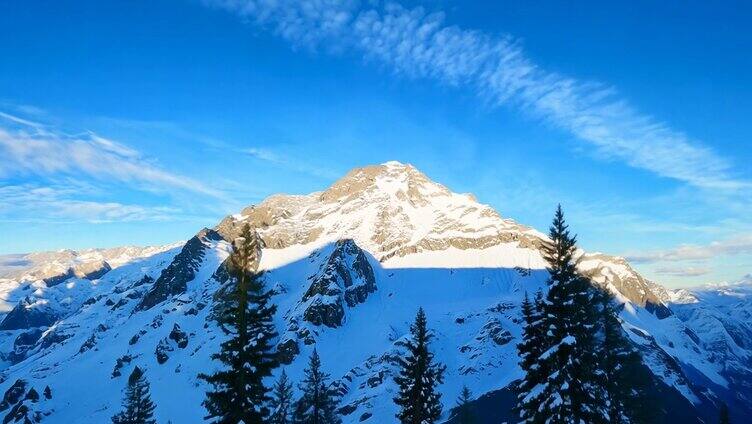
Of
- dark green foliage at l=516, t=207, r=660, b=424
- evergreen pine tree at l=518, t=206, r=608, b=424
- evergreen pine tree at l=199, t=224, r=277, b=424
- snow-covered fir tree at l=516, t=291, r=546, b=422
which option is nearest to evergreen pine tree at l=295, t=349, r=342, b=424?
evergreen pine tree at l=199, t=224, r=277, b=424

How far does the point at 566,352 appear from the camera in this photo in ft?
82.4

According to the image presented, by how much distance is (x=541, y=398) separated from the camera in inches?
1032

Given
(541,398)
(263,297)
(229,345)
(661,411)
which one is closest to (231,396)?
(229,345)

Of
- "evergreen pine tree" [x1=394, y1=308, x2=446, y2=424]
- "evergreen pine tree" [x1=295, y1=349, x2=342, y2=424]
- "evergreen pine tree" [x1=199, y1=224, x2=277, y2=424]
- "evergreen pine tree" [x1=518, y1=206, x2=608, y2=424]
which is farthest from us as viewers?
"evergreen pine tree" [x1=295, y1=349, x2=342, y2=424]

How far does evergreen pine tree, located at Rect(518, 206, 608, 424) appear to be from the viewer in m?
25.1

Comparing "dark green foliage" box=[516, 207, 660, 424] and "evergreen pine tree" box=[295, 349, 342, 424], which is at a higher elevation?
"dark green foliage" box=[516, 207, 660, 424]

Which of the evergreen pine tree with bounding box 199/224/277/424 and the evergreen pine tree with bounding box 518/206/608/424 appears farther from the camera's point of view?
the evergreen pine tree with bounding box 199/224/277/424

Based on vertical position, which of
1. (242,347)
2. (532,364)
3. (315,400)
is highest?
(242,347)

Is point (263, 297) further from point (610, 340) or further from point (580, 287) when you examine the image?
point (610, 340)

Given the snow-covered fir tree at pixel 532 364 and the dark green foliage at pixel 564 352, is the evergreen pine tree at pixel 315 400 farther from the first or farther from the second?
the dark green foliage at pixel 564 352

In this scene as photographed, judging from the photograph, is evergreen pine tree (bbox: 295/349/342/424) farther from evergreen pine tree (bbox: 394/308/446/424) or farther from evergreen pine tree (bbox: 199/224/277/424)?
evergreen pine tree (bbox: 199/224/277/424)

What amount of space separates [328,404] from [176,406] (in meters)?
167

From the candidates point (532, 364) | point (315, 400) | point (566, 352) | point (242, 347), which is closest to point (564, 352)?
point (566, 352)

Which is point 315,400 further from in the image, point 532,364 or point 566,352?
point 566,352
